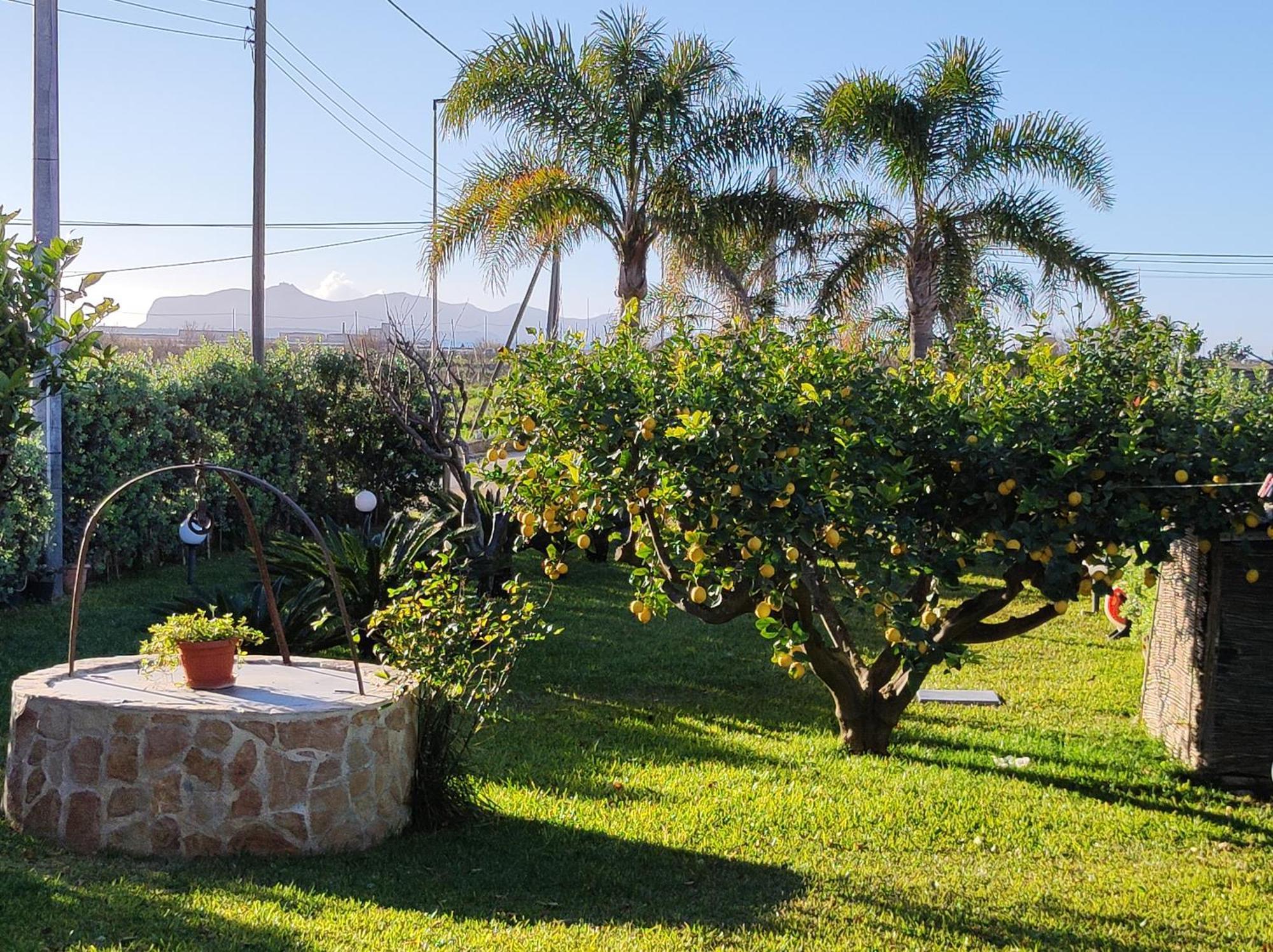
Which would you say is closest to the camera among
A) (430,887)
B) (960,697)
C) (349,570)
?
(430,887)

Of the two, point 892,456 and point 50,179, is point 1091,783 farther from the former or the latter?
point 50,179

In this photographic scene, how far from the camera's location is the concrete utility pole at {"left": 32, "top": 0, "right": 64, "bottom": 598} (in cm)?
1039

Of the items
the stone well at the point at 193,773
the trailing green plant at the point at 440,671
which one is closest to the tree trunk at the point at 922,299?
the trailing green plant at the point at 440,671

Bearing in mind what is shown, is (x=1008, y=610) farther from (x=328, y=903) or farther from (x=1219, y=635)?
(x=328, y=903)

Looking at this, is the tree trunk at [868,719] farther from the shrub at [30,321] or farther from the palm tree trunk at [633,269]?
the palm tree trunk at [633,269]

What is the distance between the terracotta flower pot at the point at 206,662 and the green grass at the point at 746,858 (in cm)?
89

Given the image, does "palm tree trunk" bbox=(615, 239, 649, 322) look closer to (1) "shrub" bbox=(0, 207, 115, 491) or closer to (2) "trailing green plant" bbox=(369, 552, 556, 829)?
(2) "trailing green plant" bbox=(369, 552, 556, 829)

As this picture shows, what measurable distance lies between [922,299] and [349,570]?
10647 mm

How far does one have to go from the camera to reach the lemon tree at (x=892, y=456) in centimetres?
547

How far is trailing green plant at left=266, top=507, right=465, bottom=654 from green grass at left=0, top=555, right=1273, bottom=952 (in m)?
1.58

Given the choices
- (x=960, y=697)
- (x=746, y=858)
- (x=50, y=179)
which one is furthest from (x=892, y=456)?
(x=50, y=179)

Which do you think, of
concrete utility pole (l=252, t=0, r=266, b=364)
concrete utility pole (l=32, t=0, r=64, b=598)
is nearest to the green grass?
concrete utility pole (l=32, t=0, r=64, b=598)

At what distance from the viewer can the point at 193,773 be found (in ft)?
16.2

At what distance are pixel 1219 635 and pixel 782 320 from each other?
9.39 ft
